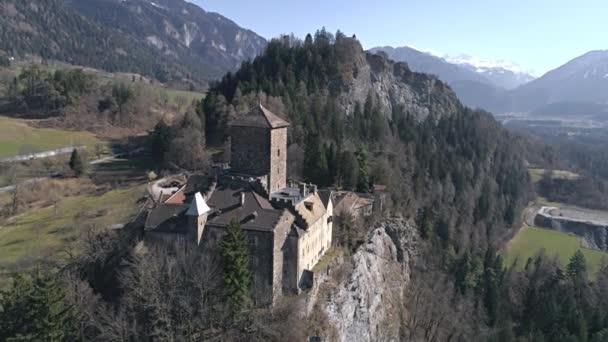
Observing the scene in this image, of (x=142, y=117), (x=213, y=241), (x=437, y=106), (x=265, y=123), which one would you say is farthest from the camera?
(x=437, y=106)

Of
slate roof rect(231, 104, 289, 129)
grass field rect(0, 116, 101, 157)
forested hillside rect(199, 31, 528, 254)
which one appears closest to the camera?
→ slate roof rect(231, 104, 289, 129)

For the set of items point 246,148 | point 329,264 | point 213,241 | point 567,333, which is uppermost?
point 246,148

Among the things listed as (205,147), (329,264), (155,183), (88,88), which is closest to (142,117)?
(88,88)

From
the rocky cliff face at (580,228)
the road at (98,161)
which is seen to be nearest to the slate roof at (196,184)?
the road at (98,161)

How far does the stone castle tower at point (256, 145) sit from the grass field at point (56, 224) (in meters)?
15.7

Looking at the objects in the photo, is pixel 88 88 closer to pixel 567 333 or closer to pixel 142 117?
pixel 142 117

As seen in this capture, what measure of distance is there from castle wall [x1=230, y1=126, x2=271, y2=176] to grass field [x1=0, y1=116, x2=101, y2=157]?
5020 cm

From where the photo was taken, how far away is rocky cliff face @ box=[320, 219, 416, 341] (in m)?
38.6

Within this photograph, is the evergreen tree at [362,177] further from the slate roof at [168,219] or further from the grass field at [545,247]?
the grass field at [545,247]

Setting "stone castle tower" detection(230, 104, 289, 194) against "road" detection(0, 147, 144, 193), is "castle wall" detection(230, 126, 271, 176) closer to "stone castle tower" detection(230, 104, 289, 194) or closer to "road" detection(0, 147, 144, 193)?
"stone castle tower" detection(230, 104, 289, 194)

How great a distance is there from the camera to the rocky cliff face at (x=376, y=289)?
38562mm

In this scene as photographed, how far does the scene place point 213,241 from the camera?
32.1 m

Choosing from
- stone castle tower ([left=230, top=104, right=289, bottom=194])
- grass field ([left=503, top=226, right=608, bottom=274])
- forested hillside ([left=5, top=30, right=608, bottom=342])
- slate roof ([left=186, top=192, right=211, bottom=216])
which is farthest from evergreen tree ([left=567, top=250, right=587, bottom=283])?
slate roof ([left=186, top=192, right=211, bottom=216])

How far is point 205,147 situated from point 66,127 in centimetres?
3437
